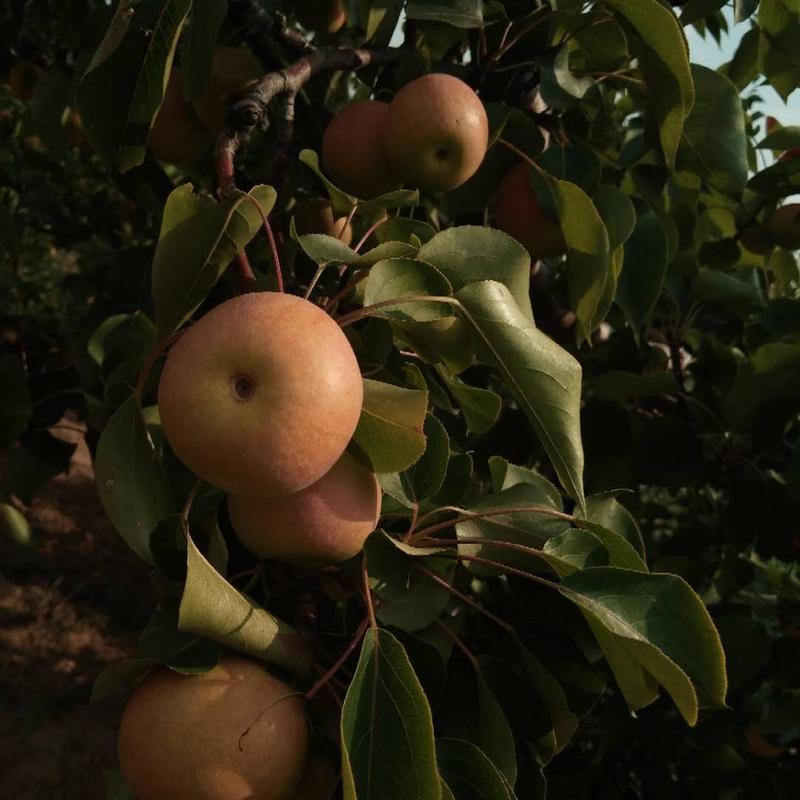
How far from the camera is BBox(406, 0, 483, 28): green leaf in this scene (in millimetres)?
1211

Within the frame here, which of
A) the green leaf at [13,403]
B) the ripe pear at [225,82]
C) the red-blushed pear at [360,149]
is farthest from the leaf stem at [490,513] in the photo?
the green leaf at [13,403]

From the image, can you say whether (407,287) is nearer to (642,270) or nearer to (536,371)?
(536,371)

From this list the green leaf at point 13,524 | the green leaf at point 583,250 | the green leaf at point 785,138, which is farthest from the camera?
the green leaf at point 13,524

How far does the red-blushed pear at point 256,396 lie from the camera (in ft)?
2.26

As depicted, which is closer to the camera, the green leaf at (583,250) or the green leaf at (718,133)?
the green leaf at (583,250)

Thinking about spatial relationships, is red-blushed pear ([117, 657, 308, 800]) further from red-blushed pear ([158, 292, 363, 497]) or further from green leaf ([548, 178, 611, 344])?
green leaf ([548, 178, 611, 344])

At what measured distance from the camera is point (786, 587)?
2092mm

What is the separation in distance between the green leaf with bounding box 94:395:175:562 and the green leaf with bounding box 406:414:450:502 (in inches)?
12.0

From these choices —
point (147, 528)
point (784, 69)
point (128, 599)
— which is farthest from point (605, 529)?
point (128, 599)

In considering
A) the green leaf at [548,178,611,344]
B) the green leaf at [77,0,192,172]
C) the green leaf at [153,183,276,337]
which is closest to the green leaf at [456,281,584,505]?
the green leaf at [153,183,276,337]

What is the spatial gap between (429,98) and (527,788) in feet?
3.13

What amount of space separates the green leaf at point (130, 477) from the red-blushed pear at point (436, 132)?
60cm

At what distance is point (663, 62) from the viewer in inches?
45.2

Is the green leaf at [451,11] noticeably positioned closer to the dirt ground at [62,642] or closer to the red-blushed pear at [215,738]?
the red-blushed pear at [215,738]
